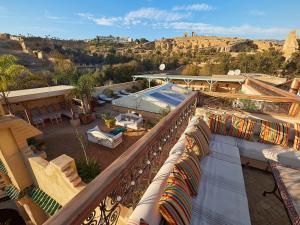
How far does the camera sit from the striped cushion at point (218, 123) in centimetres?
381

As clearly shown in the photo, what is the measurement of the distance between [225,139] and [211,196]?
6.15 ft

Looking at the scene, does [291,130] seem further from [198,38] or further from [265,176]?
[198,38]

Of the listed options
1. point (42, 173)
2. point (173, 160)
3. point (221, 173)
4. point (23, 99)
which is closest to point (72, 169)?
point (42, 173)

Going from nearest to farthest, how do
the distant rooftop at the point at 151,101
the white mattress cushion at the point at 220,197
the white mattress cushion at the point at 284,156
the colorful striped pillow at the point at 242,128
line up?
the white mattress cushion at the point at 220,197 < the white mattress cushion at the point at 284,156 < the colorful striped pillow at the point at 242,128 < the distant rooftop at the point at 151,101

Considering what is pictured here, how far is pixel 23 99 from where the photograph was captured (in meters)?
7.74

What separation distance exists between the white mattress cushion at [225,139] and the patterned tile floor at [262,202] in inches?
25.6

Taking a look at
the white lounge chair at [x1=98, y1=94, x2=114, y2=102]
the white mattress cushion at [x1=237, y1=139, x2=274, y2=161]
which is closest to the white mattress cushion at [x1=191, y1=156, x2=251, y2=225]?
the white mattress cushion at [x1=237, y1=139, x2=274, y2=161]

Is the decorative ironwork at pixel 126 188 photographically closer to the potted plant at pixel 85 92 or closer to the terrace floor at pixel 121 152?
the terrace floor at pixel 121 152

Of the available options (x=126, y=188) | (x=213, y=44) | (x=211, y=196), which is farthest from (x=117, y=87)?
(x=213, y=44)

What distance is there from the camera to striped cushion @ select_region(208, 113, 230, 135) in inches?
150

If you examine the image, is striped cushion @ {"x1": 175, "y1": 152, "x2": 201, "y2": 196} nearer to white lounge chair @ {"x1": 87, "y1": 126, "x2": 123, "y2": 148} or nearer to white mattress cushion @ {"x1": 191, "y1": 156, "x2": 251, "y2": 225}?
white mattress cushion @ {"x1": 191, "y1": 156, "x2": 251, "y2": 225}

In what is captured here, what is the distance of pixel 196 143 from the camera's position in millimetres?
2639

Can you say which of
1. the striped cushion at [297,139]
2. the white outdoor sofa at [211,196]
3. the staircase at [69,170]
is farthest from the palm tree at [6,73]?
the striped cushion at [297,139]

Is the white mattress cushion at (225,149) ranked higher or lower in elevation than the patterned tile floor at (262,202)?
higher
